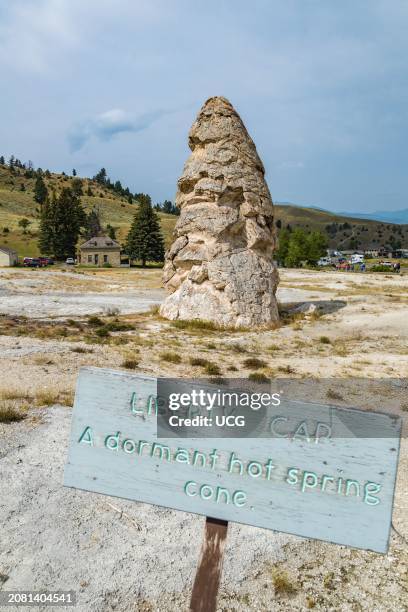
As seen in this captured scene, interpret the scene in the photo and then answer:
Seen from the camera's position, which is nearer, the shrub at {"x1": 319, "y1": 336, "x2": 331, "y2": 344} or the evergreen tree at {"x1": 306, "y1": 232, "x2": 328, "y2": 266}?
the shrub at {"x1": 319, "y1": 336, "x2": 331, "y2": 344}

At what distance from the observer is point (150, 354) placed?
14148mm

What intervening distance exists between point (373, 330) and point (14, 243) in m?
84.0

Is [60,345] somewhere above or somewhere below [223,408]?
below

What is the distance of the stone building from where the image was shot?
7638 centimetres

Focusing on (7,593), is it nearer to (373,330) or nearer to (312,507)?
(312,507)

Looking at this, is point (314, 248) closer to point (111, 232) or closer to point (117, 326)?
point (111, 232)

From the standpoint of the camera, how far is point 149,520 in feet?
18.6

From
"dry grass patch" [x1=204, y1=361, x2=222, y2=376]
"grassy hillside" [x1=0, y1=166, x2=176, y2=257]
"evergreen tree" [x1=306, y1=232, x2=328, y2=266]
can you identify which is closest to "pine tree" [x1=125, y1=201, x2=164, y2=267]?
"grassy hillside" [x1=0, y1=166, x2=176, y2=257]

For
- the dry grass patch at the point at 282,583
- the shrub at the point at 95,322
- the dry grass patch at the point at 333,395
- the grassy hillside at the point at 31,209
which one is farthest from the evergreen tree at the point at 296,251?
the dry grass patch at the point at 282,583

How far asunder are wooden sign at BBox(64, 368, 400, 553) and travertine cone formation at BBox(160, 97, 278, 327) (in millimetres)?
16103

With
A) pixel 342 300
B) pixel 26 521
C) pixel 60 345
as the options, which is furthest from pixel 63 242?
pixel 26 521

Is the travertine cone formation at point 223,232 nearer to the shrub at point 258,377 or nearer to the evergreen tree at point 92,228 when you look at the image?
the shrub at point 258,377

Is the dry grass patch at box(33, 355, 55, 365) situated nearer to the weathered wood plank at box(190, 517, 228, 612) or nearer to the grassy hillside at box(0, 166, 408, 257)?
the weathered wood plank at box(190, 517, 228, 612)

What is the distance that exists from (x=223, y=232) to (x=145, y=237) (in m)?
A: 53.9
